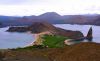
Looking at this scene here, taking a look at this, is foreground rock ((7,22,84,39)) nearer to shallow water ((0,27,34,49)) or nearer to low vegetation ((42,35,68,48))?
shallow water ((0,27,34,49))

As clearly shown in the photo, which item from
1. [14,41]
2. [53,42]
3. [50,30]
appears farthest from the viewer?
[50,30]

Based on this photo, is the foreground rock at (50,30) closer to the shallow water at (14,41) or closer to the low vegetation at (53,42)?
the shallow water at (14,41)

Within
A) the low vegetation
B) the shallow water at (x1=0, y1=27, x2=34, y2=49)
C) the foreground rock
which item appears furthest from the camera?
the foreground rock

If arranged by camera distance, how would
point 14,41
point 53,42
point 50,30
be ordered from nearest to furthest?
1. point 53,42
2. point 14,41
3. point 50,30

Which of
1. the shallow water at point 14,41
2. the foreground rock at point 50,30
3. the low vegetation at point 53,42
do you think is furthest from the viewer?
the foreground rock at point 50,30

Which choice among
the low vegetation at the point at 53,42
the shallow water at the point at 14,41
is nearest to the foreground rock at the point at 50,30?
the shallow water at the point at 14,41

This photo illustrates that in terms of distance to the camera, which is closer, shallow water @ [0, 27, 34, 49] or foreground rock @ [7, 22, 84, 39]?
shallow water @ [0, 27, 34, 49]

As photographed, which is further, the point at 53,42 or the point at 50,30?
the point at 50,30

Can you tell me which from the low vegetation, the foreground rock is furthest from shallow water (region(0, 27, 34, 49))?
the foreground rock

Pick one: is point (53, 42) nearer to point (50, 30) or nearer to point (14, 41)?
point (14, 41)

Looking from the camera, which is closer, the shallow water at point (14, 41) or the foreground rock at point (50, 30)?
the shallow water at point (14, 41)

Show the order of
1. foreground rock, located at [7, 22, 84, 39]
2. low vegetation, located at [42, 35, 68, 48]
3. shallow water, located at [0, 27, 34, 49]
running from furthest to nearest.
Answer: foreground rock, located at [7, 22, 84, 39] → shallow water, located at [0, 27, 34, 49] → low vegetation, located at [42, 35, 68, 48]

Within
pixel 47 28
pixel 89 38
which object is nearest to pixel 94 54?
pixel 89 38

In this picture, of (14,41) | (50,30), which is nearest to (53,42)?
(14,41)
